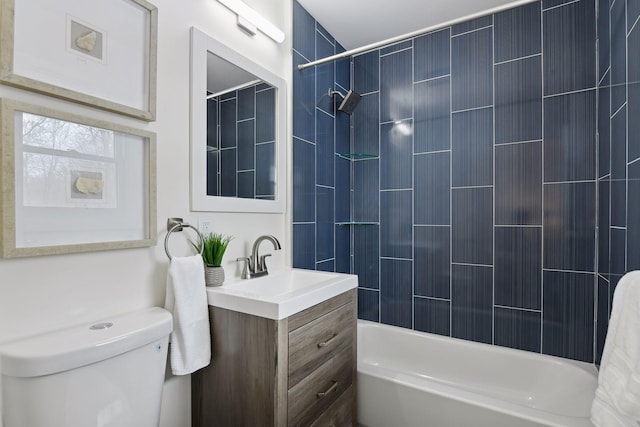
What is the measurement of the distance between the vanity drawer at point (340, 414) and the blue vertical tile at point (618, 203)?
4.74 feet

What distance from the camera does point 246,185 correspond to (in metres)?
1.70

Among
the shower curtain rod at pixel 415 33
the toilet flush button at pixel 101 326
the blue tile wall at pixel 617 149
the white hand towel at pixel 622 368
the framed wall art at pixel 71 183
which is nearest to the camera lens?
the white hand towel at pixel 622 368

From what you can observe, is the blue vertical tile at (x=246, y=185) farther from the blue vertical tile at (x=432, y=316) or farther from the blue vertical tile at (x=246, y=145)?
the blue vertical tile at (x=432, y=316)

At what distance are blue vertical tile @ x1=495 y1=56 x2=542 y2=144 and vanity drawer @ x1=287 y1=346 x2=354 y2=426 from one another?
1.66m

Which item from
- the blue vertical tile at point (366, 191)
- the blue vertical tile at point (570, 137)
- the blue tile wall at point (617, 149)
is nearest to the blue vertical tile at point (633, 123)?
the blue tile wall at point (617, 149)

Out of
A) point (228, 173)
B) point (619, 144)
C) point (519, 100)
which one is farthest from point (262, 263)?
point (519, 100)

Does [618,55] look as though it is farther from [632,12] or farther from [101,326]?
[101,326]

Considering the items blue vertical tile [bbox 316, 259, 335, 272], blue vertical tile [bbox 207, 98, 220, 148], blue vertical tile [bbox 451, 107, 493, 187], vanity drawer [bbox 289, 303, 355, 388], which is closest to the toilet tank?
vanity drawer [bbox 289, 303, 355, 388]

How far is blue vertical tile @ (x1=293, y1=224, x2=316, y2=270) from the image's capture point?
2.04 metres

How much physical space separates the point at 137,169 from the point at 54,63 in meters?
0.38

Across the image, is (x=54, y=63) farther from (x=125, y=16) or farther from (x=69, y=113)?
(x=125, y=16)

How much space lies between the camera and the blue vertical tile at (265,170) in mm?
1787

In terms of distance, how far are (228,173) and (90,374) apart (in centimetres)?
97

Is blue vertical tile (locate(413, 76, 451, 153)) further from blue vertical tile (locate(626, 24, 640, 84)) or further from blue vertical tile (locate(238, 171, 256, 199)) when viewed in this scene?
blue vertical tile (locate(238, 171, 256, 199))
